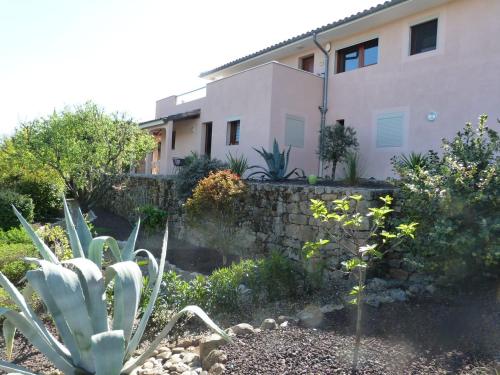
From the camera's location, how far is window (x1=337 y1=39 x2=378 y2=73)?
11.6m

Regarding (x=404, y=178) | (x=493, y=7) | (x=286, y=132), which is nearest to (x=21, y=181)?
(x=286, y=132)

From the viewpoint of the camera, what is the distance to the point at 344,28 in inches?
452

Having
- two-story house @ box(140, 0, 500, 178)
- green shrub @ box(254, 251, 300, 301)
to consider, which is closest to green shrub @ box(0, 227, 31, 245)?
green shrub @ box(254, 251, 300, 301)

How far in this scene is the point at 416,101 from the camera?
10234mm

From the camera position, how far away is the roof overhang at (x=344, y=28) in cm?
995

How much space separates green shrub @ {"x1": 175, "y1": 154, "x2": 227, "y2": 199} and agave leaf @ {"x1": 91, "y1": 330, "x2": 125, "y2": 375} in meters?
7.94

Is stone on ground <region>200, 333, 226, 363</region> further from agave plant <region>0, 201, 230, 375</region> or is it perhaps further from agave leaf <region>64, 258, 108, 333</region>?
agave leaf <region>64, 258, 108, 333</region>

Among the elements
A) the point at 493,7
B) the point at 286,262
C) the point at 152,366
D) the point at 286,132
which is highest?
the point at 493,7

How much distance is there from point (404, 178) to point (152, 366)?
403 cm

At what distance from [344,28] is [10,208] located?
33.5 ft

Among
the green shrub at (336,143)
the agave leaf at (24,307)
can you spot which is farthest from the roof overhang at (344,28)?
the agave leaf at (24,307)

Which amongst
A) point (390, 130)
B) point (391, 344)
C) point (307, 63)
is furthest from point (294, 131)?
point (391, 344)

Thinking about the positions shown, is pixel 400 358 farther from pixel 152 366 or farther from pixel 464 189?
pixel 464 189

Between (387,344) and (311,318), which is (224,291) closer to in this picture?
(311,318)
